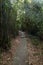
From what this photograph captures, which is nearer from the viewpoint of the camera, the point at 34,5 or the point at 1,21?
the point at 1,21

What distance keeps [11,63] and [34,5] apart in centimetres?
1213

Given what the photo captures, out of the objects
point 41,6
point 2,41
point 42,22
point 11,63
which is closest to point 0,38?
point 2,41

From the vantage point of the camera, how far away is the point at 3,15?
10023 millimetres

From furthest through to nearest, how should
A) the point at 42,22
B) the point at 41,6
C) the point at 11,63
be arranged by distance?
1. the point at 41,6
2. the point at 42,22
3. the point at 11,63

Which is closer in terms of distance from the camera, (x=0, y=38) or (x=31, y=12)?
(x=0, y=38)

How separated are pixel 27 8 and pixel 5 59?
40.9 ft

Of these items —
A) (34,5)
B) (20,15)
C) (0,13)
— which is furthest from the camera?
(20,15)

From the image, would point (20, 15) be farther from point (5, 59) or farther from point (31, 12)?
point (5, 59)

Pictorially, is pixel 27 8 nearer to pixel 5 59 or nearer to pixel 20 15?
pixel 20 15

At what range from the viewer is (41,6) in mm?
16938

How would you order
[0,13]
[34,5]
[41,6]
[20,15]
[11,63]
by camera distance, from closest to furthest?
[11,63] → [0,13] → [41,6] → [34,5] → [20,15]

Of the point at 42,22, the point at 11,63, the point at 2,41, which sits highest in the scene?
the point at 42,22

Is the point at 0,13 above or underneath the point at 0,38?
above

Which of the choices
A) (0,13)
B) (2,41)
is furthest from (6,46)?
(0,13)
